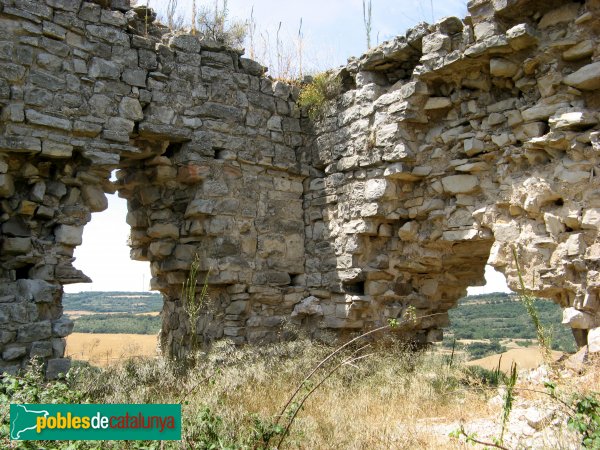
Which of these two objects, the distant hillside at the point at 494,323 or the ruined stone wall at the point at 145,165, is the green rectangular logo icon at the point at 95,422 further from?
the distant hillside at the point at 494,323

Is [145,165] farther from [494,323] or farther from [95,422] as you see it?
[494,323]

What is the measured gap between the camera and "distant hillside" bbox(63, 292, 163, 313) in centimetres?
3172

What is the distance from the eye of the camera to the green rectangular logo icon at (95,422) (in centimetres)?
331

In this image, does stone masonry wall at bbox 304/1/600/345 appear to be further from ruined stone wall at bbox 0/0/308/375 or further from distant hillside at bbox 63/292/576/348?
distant hillside at bbox 63/292/576/348

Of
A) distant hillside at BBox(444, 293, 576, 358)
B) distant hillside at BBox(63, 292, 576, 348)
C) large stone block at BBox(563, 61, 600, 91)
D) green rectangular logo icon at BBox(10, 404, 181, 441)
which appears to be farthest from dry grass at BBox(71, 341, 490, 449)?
distant hillside at BBox(63, 292, 576, 348)

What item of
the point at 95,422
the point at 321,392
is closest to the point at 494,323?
the point at 321,392

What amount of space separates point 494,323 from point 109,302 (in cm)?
2430

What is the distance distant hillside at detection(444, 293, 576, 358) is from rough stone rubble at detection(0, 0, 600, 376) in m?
6.38

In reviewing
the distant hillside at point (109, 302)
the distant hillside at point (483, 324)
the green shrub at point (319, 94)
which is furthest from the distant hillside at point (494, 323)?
the distant hillside at point (109, 302)

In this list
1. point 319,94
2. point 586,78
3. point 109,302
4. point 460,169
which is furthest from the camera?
point 109,302

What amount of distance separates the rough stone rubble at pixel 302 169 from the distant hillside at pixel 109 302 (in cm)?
2458

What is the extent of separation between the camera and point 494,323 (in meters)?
19.5

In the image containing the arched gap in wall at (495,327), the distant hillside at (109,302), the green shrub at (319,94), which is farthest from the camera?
the distant hillside at (109,302)

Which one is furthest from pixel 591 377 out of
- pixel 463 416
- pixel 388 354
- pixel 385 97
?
pixel 385 97
